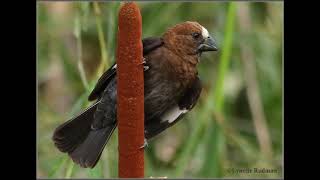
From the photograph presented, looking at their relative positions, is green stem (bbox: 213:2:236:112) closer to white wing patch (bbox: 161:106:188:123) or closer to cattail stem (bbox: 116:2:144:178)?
white wing patch (bbox: 161:106:188:123)

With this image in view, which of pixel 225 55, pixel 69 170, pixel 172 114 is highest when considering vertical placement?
pixel 225 55

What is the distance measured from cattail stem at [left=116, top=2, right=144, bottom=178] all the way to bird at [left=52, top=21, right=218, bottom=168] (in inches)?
13.8

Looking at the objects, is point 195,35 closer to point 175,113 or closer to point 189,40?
point 189,40

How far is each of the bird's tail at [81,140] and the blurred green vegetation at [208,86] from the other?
0.11 metres

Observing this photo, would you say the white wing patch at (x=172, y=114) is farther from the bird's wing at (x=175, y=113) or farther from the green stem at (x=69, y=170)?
the green stem at (x=69, y=170)

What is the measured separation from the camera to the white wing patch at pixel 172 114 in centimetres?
186

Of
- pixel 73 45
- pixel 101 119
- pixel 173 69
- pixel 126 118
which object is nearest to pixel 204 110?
pixel 173 69

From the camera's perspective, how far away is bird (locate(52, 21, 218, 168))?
1.81 m

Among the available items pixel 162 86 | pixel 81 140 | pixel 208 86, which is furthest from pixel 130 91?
pixel 208 86

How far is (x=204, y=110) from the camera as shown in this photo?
7.13ft

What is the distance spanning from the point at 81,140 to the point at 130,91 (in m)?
0.42

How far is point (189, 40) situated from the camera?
185 cm

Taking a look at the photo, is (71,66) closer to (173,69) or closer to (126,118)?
(173,69)

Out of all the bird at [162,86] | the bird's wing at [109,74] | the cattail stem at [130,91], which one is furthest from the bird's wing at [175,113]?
the cattail stem at [130,91]
